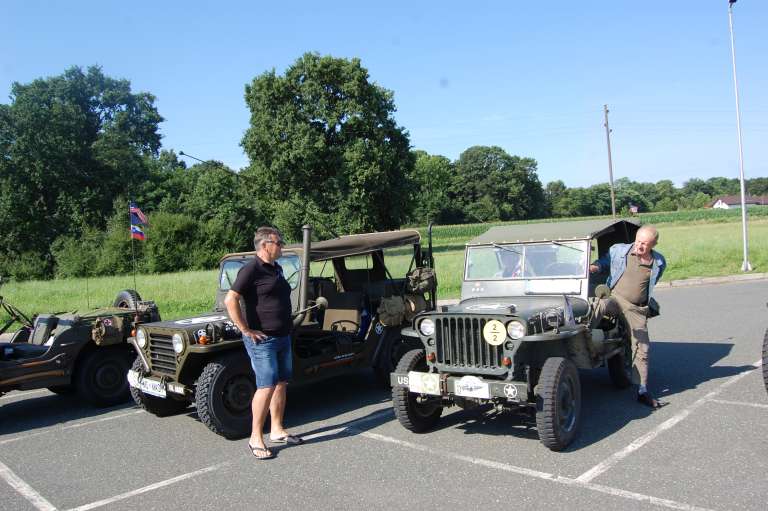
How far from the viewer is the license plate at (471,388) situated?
4656 mm

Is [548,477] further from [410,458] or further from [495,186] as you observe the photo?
[495,186]

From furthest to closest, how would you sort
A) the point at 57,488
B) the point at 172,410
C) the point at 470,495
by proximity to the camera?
the point at 172,410 → the point at 57,488 → the point at 470,495

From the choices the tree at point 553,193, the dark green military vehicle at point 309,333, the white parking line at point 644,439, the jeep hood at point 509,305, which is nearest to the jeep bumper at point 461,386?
the jeep hood at point 509,305

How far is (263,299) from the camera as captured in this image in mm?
4969

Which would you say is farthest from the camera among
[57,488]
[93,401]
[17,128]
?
[17,128]

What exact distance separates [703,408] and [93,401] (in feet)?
21.6

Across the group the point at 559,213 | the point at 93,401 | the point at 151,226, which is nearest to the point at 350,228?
the point at 151,226

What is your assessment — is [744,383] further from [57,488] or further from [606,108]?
[606,108]

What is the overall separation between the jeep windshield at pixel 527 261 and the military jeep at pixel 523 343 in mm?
11

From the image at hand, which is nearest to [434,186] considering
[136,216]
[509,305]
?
[136,216]

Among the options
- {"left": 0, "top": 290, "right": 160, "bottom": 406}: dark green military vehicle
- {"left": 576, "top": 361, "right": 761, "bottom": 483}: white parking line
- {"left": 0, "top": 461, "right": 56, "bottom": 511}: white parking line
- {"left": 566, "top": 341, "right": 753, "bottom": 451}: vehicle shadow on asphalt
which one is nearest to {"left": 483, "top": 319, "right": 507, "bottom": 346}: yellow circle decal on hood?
{"left": 566, "top": 341, "right": 753, "bottom": 451}: vehicle shadow on asphalt

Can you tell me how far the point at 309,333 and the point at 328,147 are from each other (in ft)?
118

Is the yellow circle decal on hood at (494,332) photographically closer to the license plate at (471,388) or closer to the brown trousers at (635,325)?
the license plate at (471,388)

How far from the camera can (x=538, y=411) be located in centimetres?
454
